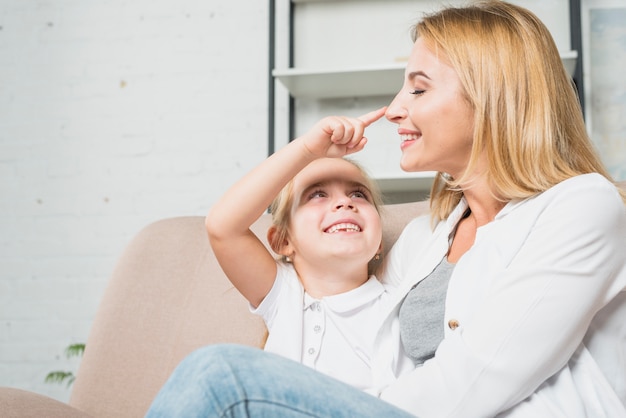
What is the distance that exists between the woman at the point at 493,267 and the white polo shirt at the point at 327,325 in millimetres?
77

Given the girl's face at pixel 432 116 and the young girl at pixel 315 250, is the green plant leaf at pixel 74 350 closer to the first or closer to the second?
the young girl at pixel 315 250

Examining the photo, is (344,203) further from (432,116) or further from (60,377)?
(60,377)

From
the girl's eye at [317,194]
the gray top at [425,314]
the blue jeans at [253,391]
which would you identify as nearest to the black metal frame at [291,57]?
the girl's eye at [317,194]

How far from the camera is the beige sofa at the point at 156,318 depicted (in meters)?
1.46

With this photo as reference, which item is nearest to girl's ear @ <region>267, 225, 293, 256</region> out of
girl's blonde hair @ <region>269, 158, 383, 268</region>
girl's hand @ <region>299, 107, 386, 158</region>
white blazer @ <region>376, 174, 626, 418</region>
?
girl's blonde hair @ <region>269, 158, 383, 268</region>

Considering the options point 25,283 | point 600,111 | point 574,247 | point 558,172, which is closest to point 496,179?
point 558,172

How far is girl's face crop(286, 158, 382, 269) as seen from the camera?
131cm

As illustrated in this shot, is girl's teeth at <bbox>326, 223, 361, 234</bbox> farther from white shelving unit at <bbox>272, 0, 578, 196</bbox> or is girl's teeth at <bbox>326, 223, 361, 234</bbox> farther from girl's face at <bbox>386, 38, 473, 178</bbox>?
white shelving unit at <bbox>272, 0, 578, 196</bbox>

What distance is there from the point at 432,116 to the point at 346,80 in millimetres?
1527

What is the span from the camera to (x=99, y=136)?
120 inches

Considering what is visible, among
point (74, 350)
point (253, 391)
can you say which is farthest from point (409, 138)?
point (74, 350)

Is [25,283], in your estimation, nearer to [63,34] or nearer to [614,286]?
[63,34]

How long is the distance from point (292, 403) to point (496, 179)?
56 centimetres

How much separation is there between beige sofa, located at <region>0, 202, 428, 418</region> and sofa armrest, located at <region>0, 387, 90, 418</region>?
0.55ft
